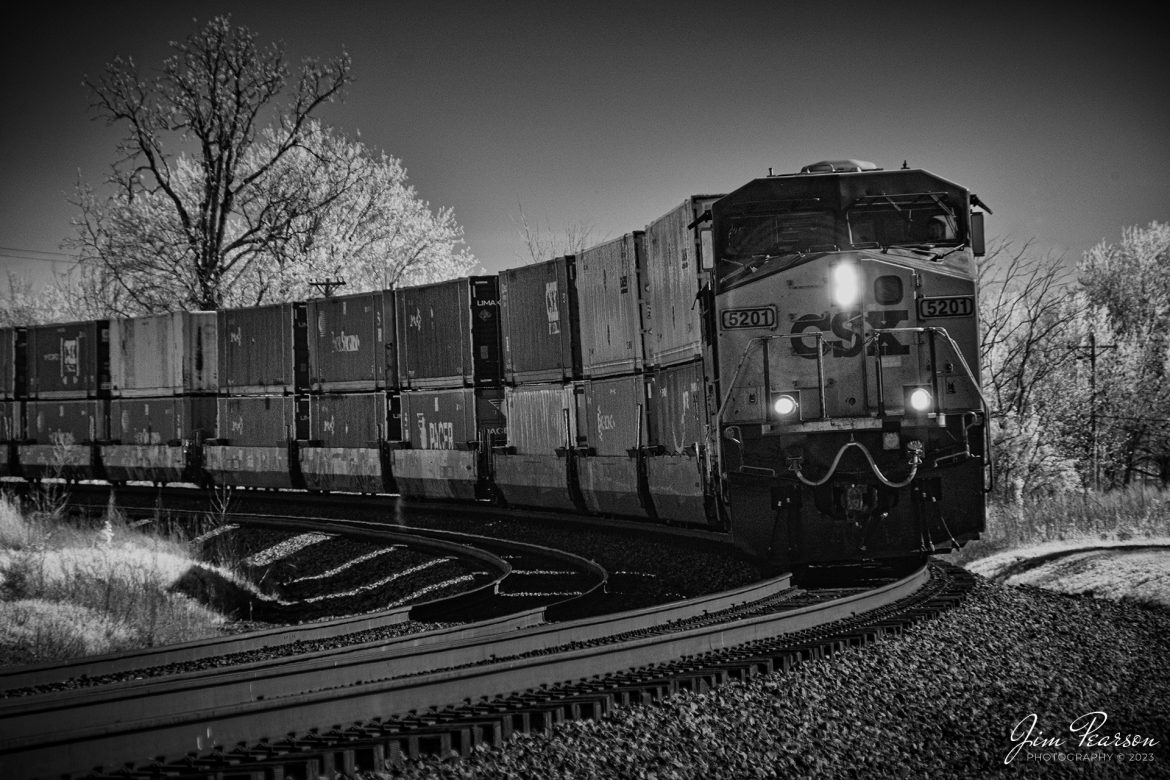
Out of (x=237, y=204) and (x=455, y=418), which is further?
(x=237, y=204)

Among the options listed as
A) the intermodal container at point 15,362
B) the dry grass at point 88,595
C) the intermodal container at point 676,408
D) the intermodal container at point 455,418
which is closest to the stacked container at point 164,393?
the intermodal container at point 15,362

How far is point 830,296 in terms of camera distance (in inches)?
380

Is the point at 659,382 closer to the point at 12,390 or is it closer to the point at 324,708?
the point at 324,708

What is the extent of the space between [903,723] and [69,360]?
78.6 feet

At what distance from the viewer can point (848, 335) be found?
380 inches

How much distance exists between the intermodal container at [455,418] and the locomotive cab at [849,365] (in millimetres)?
8042

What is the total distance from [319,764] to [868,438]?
6566 millimetres

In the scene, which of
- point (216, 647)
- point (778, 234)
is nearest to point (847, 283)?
point (778, 234)

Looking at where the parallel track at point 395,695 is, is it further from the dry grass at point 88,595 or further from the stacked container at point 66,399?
the stacked container at point 66,399

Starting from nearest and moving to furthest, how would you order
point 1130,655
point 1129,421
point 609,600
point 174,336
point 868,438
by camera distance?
point 1130,655, point 868,438, point 609,600, point 174,336, point 1129,421

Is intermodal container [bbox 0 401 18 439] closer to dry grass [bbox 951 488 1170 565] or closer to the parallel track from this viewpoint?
the parallel track

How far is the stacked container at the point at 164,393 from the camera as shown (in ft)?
75.2

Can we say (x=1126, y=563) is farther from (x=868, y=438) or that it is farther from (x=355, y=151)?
(x=355, y=151)

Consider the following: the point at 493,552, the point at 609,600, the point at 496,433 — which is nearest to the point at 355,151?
the point at 496,433
